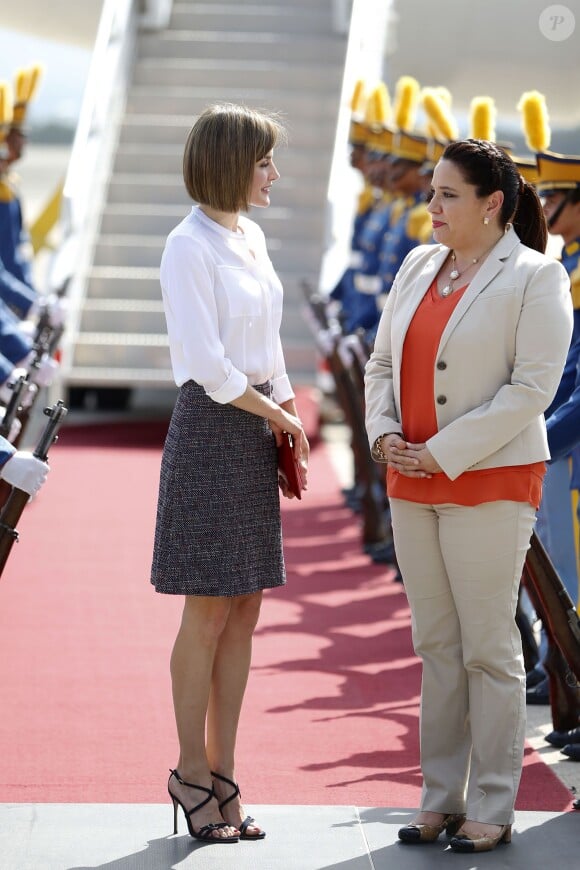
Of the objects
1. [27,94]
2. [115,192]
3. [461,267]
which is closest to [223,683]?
[461,267]

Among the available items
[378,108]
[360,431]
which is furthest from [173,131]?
[360,431]

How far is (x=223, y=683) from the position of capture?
3.83 meters

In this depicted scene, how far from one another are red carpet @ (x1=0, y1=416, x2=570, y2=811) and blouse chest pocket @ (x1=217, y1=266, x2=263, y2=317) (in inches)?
52.1

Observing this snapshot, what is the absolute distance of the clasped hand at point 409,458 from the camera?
3.59 metres

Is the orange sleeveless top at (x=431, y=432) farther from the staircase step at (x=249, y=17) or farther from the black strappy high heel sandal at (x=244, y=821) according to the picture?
the staircase step at (x=249, y=17)

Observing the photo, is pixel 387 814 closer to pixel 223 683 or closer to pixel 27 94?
pixel 223 683

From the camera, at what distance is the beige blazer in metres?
3.55

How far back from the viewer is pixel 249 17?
16250mm

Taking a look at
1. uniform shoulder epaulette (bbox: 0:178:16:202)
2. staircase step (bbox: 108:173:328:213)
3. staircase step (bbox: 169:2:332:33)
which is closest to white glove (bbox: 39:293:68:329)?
uniform shoulder epaulette (bbox: 0:178:16:202)

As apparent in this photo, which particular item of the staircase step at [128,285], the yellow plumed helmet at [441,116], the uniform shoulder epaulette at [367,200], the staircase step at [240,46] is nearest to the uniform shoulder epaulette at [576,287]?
the yellow plumed helmet at [441,116]

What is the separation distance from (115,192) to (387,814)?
36.4 ft

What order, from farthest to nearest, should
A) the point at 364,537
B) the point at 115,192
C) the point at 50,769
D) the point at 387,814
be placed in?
the point at 115,192 → the point at 364,537 → the point at 50,769 → the point at 387,814

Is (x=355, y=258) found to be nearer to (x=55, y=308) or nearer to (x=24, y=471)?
(x=55, y=308)

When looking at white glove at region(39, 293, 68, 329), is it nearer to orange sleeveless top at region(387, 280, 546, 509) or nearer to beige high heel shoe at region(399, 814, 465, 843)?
orange sleeveless top at region(387, 280, 546, 509)
